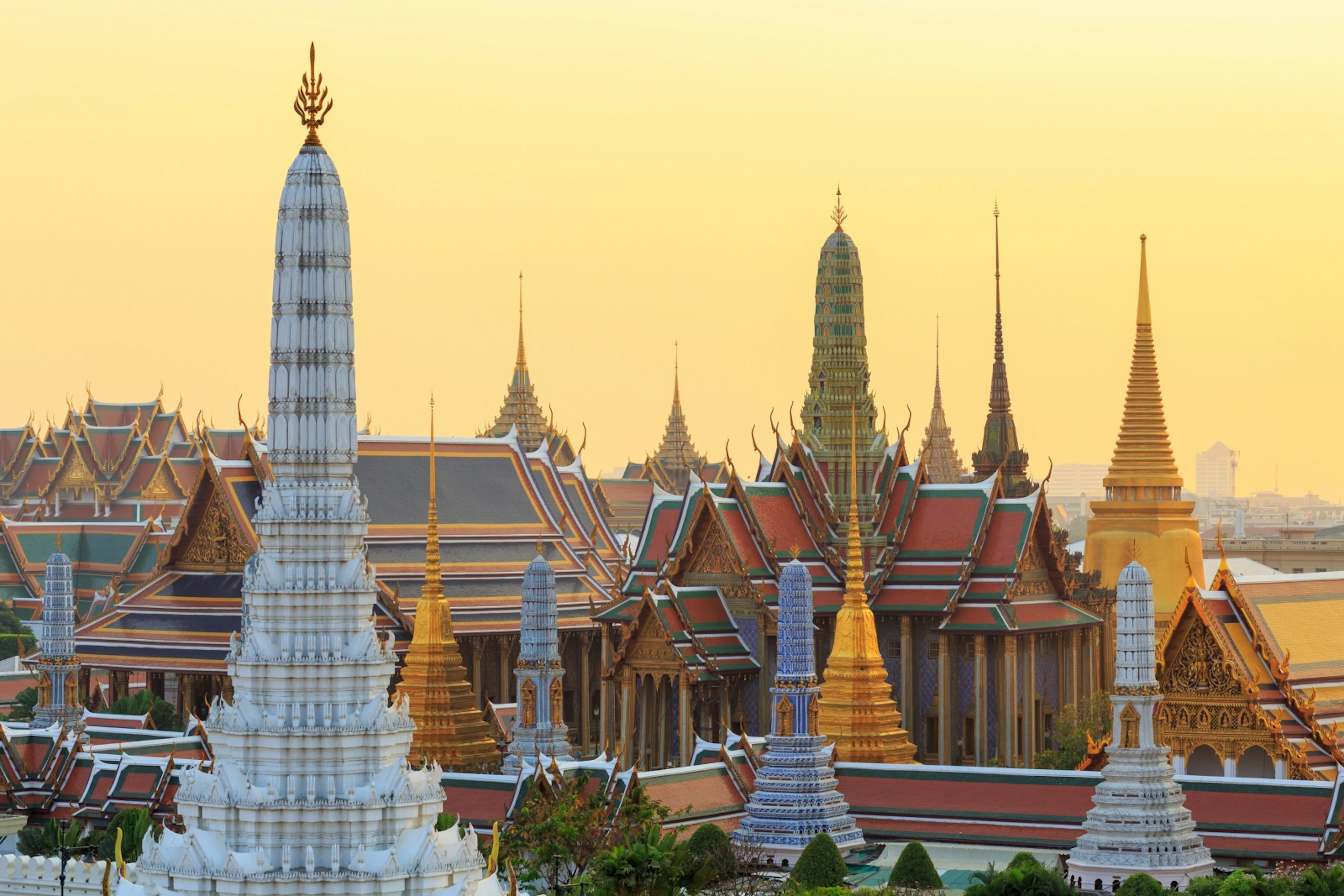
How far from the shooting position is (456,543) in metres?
58.5

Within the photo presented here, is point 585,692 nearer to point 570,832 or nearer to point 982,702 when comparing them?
point 982,702

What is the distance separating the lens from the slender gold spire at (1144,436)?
5841 cm

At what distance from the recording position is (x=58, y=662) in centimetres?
4578

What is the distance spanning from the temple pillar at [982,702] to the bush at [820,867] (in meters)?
13.7

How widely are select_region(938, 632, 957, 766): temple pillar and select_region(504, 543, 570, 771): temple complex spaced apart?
841 cm

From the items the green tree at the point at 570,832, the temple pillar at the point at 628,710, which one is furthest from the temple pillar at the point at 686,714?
the green tree at the point at 570,832

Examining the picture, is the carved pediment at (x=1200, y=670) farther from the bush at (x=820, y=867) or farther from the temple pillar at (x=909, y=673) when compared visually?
the temple pillar at (x=909, y=673)

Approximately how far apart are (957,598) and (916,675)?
1.66 m

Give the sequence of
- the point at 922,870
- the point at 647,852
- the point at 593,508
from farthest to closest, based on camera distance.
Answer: the point at 593,508, the point at 922,870, the point at 647,852

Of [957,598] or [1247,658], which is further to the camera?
[957,598]

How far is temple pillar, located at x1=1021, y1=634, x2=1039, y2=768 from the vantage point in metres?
48.2

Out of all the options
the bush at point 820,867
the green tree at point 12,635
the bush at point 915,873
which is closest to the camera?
the bush at point 915,873

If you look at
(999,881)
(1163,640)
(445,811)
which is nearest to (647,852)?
(999,881)

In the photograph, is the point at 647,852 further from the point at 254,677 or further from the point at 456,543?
the point at 456,543
